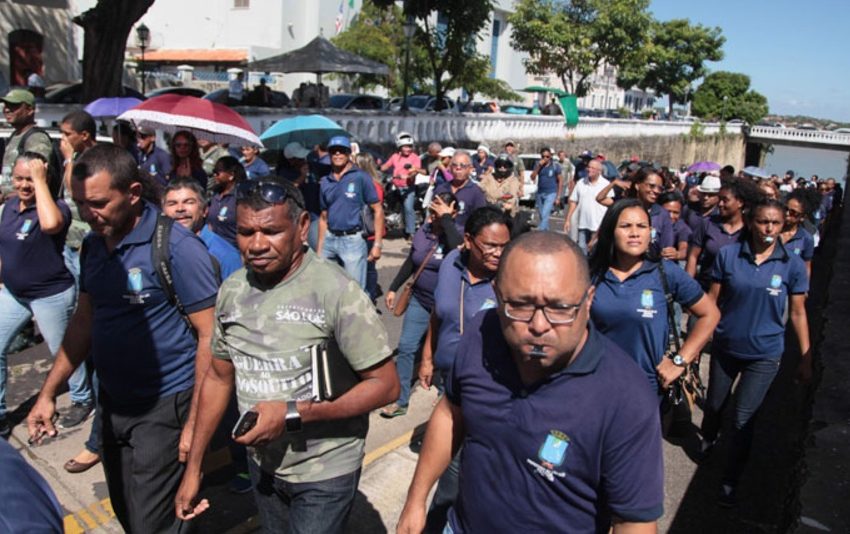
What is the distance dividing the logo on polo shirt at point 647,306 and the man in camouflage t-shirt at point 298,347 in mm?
1614

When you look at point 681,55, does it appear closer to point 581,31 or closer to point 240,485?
point 581,31

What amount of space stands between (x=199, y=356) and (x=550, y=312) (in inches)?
66.0

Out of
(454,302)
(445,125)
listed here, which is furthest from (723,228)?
(445,125)

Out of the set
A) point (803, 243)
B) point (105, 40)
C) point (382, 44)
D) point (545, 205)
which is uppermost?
point (382, 44)

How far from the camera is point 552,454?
1.98 metres

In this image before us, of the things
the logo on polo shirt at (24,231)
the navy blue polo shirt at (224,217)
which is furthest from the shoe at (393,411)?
the logo on polo shirt at (24,231)

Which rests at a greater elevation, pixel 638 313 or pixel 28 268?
pixel 638 313

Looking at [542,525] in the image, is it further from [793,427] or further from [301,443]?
[793,427]

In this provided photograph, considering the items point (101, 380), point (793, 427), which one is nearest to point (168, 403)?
point (101, 380)

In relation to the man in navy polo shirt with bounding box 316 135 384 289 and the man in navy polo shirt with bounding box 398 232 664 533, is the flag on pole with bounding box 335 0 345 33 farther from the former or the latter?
the man in navy polo shirt with bounding box 398 232 664 533

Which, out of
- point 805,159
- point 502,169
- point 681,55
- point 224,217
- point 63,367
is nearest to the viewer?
point 63,367

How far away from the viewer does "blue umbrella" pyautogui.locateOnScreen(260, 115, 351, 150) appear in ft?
32.0

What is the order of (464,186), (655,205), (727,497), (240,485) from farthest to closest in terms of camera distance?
(464,186) → (655,205) → (727,497) → (240,485)

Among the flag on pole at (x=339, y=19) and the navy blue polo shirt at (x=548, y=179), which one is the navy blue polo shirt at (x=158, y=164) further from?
the flag on pole at (x=339, y=19)
